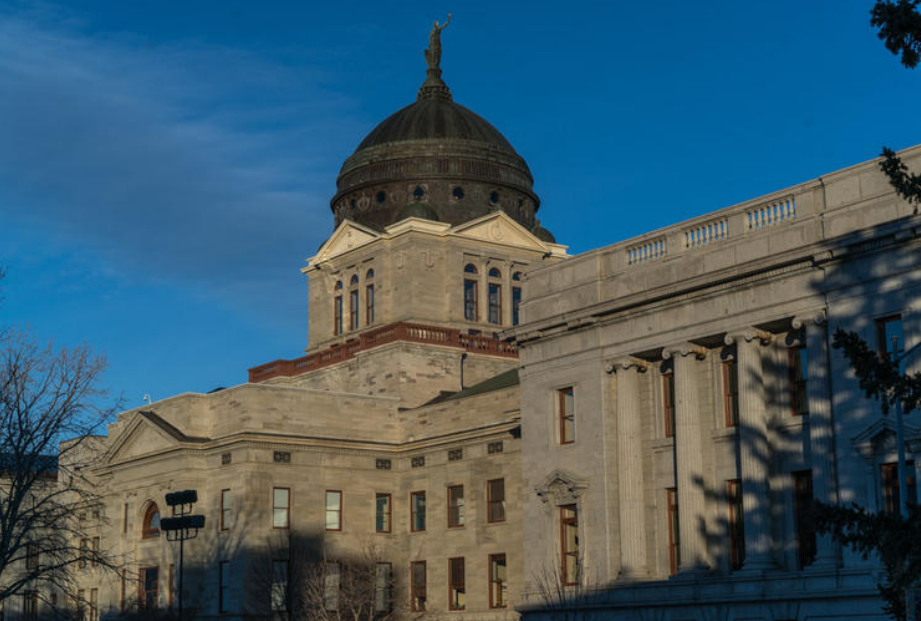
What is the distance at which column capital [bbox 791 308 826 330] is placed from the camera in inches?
1528

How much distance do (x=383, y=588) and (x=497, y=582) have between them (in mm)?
6680

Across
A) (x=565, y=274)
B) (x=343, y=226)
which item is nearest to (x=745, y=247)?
(x=565, y=274)

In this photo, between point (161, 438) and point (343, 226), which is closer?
point (161, 438)

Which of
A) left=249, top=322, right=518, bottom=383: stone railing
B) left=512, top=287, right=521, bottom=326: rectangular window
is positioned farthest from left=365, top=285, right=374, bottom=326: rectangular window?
left=512, top=287, right=521, bottom=326: rectangular window

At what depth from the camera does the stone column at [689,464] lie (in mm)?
42094

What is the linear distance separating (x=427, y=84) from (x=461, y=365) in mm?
20522

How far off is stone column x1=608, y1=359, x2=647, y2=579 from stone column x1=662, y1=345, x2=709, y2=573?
1891 mm

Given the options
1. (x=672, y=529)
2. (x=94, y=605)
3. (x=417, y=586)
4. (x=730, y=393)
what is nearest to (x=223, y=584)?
(x=417, y=586)

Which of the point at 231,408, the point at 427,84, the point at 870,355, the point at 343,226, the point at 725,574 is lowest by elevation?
the point at 725,574

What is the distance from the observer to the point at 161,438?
6456 cm

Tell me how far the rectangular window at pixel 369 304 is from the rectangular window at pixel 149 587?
18.3 meters

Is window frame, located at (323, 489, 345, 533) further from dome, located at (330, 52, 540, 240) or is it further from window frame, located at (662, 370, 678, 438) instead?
window frame, located at (662, 370, 678, 438)

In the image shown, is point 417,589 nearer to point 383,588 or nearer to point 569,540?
point 383,588

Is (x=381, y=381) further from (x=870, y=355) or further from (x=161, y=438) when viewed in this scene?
(x=870, y=355)
